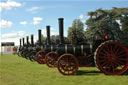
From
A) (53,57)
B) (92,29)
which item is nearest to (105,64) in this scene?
(53,57)

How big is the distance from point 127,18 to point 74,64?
119 feet

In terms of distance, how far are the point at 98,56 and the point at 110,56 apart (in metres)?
0.53

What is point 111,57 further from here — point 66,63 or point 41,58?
point 41,58

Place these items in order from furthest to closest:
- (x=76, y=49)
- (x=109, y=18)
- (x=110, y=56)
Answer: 1. (x=109, y=18)
2. (x=76, y=49)
3. (x=110, y=56)

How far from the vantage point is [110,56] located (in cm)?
716

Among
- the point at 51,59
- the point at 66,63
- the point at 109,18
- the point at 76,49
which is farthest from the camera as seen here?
the point at 109,18

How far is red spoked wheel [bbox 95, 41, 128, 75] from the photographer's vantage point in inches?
278

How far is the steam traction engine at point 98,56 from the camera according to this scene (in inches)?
279

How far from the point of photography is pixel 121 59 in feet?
23.4

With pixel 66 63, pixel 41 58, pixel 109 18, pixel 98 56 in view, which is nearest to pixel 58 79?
pixel 66 63

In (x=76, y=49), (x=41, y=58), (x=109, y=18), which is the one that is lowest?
(x=41, y=58)

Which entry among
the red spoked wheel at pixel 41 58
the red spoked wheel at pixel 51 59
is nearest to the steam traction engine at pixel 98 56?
the red spoked wheel at pixel 51 59

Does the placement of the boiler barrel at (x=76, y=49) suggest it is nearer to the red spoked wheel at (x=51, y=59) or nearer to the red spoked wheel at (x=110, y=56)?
the red spoked wheel at (x=110, y=56)

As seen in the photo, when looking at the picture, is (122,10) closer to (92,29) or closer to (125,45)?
(92,29)
